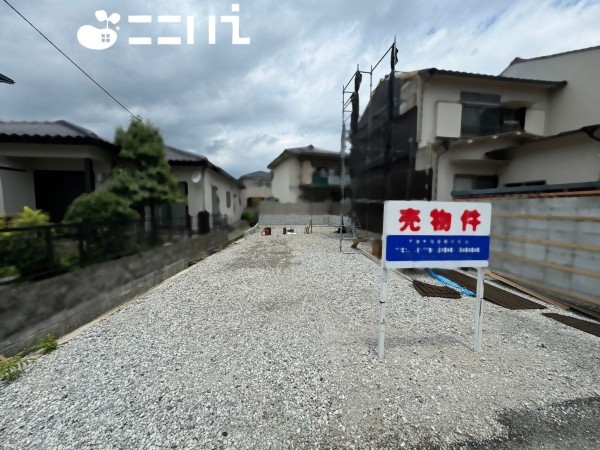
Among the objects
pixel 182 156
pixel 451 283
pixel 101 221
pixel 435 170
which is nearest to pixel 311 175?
pixel 182 156

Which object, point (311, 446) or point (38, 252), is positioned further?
point (38, 252)

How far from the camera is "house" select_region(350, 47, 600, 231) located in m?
9.16

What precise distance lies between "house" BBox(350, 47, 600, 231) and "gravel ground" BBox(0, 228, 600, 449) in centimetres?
681

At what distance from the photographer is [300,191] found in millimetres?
23312

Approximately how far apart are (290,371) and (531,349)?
292cm

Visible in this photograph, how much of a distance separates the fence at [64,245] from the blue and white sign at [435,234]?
5.12 metres

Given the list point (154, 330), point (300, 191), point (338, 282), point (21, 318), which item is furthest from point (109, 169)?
point (300, 191)

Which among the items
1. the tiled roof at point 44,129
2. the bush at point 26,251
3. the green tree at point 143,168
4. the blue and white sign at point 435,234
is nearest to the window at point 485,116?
the blue and white sign at point 435,234

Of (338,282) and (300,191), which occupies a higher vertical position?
(300,191)

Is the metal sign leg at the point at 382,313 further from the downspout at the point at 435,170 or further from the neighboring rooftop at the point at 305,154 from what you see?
the neighboring rooftop at the point at 305,154

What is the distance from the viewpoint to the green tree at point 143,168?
8469 mm

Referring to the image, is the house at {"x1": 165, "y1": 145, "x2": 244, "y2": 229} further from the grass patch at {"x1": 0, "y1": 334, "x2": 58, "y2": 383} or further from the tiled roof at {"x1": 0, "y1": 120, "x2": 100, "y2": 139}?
the grass patch at {"x1": 0, "y1": 334, "x2": 58, "y2": 383}

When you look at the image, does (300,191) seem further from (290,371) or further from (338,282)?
(290,371)

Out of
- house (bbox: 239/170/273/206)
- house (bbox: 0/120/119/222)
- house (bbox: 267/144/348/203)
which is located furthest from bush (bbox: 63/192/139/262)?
house (bbox: 239/170/273/206)
